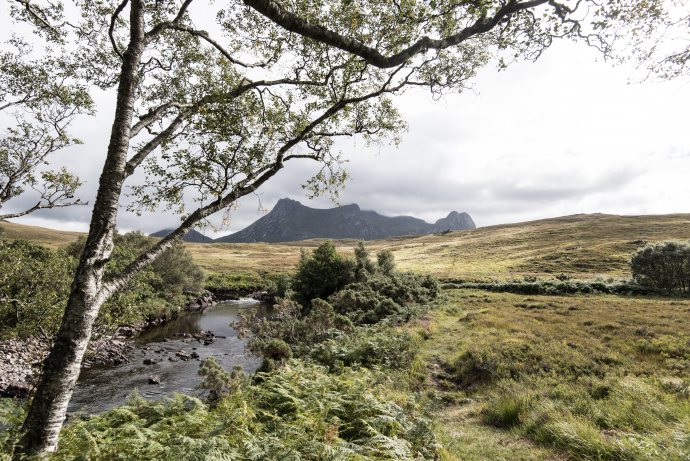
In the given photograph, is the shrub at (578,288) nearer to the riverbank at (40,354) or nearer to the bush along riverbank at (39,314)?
the riverbank at (40,354)

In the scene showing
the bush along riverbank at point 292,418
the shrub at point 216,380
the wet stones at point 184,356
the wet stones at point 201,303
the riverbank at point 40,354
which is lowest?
the wet stones at point 201,303

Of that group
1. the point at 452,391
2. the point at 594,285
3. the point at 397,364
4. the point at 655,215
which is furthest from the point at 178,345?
the point at 655,215

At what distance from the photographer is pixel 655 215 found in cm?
13300

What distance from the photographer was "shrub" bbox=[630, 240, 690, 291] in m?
38.8

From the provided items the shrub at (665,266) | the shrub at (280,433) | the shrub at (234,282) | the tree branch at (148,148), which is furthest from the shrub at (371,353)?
the shrub at (234,282)

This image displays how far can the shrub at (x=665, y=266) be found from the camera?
1529 inches

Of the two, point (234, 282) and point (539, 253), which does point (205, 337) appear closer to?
point (234, 282)

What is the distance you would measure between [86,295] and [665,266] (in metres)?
62.0

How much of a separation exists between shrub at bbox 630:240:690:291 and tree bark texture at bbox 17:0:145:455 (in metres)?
58.9

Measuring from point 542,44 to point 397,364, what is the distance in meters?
12.4

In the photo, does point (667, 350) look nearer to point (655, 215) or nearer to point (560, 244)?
point (560, 244)

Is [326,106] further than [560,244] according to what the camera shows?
No

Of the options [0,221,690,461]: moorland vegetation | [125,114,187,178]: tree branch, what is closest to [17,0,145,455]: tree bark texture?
[125,114,187,178]: tree branch

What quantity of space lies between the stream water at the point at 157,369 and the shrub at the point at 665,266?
5609 cm
